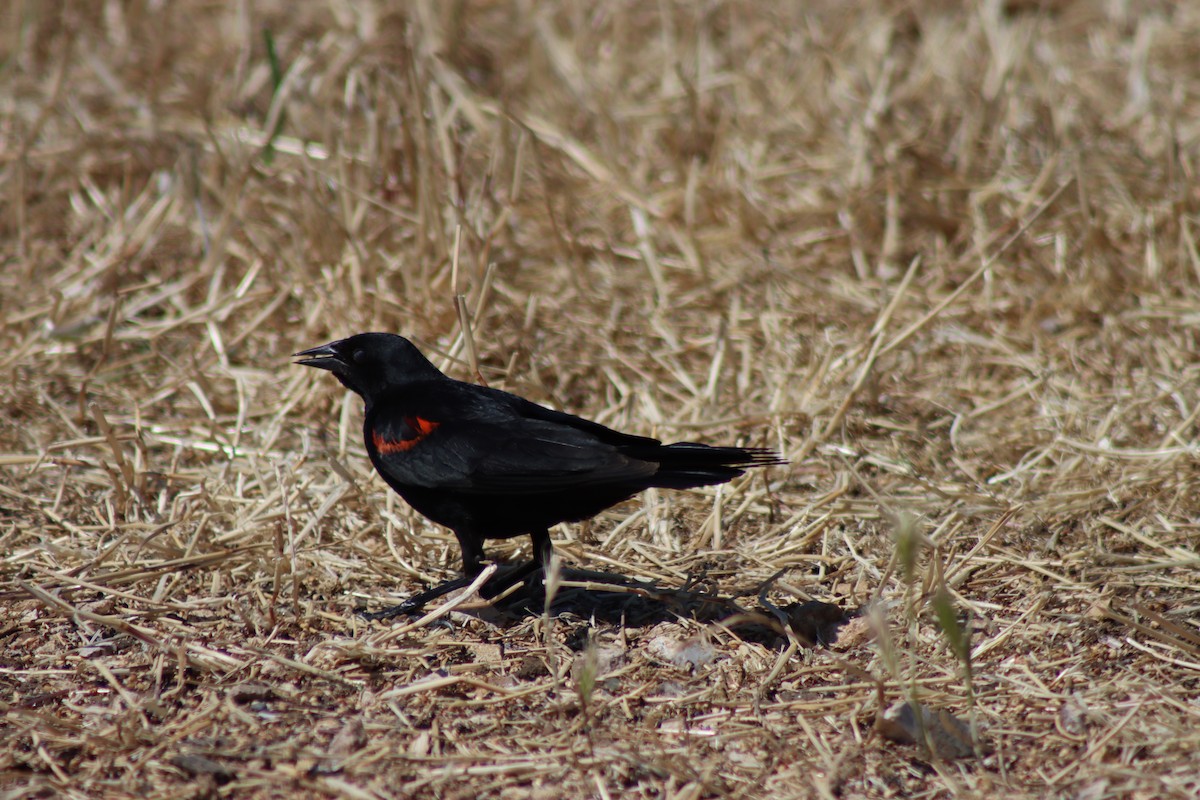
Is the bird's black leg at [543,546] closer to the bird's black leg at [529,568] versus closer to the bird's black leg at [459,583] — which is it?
the bird's black leg at [529,568]

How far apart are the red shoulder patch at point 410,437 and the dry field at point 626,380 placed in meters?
0.34

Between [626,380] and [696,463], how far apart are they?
1.63m

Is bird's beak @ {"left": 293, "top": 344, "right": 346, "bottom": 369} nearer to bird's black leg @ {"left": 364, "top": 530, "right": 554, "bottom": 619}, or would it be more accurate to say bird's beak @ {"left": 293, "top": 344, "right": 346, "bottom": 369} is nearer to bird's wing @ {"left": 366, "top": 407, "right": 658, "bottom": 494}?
bird's wing @ {"left": 366, "top": 407, "right": 658, "bottom": 494}

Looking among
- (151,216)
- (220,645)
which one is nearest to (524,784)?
(220,645)

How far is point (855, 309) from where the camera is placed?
18.4ft

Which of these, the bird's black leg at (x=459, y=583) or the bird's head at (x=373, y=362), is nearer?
the bird's black leg at (x=459, y=583)

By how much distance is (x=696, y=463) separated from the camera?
3.51 metres

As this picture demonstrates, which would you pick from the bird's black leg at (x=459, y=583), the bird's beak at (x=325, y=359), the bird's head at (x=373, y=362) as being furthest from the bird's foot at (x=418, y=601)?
the bird's beak at (x=325, y=359)

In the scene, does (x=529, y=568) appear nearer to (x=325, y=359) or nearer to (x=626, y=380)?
(x=325, y=359)

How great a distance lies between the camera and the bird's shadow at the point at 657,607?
3605 mm

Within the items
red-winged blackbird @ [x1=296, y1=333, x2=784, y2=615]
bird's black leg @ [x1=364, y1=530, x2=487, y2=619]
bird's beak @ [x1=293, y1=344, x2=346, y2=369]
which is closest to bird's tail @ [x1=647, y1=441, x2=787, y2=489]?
red-winged blackbird @ [x1=296, y1=333, x2=784, y2=615]

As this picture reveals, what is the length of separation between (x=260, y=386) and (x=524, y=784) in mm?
2767

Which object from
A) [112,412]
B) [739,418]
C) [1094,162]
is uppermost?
[1094,162]

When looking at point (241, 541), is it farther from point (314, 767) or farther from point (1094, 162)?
point (1094, 162)
